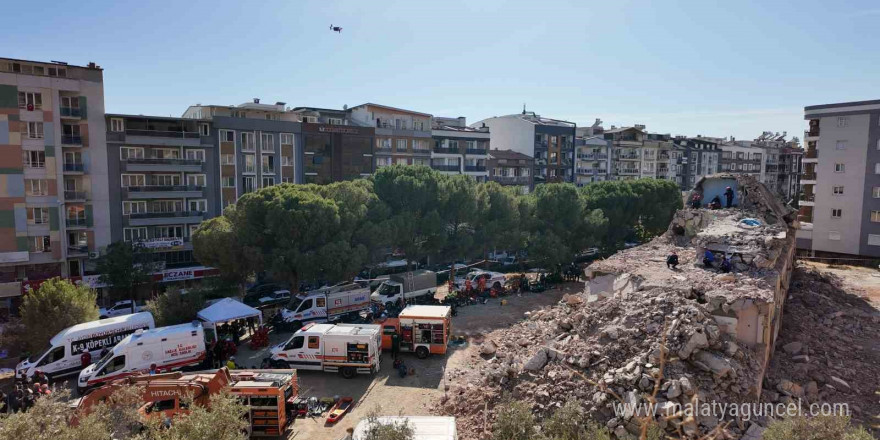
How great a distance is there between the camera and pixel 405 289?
32.6 metres

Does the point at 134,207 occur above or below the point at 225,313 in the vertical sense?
above

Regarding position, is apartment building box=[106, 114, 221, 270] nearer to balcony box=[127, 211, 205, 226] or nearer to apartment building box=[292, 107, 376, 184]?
balcony box=[127, 211, 205, 226]

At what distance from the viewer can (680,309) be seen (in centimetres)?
1593

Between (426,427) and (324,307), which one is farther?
(324,307)

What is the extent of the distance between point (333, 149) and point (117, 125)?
17971 mm

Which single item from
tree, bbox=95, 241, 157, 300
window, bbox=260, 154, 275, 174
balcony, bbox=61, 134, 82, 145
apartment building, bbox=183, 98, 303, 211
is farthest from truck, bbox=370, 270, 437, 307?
balcony, bbox=61, 134, 82, 145

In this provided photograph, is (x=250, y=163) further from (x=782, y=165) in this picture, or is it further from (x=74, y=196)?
(x=782, y=165)

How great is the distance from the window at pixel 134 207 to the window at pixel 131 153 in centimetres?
348

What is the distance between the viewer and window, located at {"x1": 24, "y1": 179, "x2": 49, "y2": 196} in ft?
115

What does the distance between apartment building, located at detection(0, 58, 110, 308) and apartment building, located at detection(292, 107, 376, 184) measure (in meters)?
16.6

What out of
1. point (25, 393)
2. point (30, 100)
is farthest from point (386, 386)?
point (30, 100)

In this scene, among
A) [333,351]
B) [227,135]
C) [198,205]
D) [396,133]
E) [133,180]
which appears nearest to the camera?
[333,351]

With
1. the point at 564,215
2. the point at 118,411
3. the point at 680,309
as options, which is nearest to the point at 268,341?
the point at 118,411

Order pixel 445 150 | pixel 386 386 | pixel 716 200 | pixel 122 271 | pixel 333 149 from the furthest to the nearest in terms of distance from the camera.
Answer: pixel 445 150, pixel 333 149, pixel 122 271, pixel 716 200, pixel 386 386
